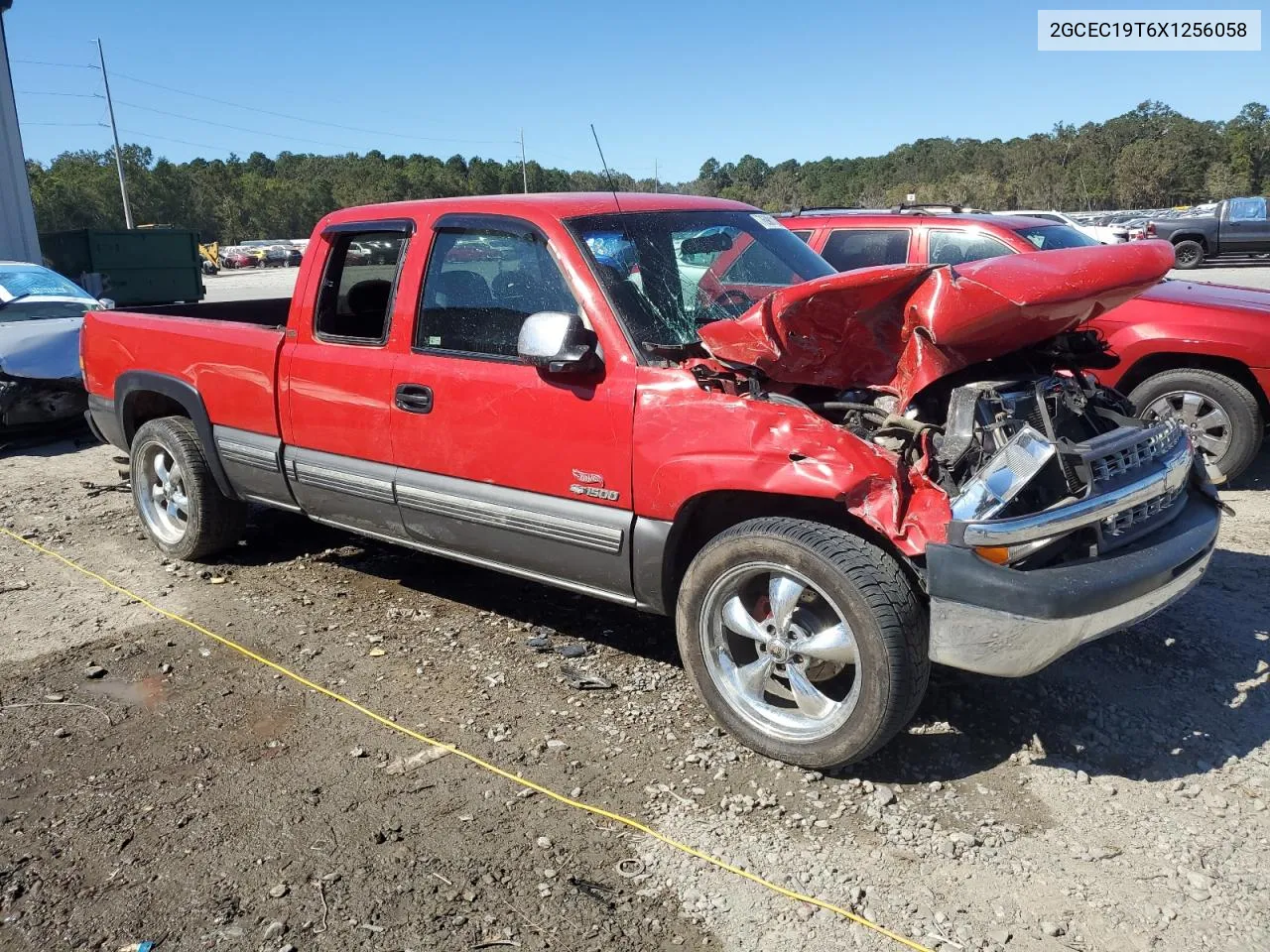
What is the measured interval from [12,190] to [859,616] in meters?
18.7

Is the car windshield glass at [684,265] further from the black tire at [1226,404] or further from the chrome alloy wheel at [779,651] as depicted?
the black tire at [1226,404]

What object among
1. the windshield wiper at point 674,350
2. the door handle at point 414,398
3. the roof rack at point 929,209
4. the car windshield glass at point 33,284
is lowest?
the door handle at point 414,398

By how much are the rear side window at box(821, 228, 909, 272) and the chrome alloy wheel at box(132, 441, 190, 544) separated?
471 cm

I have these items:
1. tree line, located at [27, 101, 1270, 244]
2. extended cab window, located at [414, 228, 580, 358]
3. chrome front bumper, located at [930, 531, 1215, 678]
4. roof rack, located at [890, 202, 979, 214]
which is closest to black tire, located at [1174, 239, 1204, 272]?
tree line, located at [27, 101, 1270, 244]

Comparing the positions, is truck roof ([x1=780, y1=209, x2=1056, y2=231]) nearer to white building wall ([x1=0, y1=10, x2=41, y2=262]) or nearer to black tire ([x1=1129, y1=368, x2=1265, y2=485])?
black tire ([x1=1129, y1=368, x2=1265, y2=485])

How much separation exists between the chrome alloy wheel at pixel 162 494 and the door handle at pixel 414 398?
81.1 inches

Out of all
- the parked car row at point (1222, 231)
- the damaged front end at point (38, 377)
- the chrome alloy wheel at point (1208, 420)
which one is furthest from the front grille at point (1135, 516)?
the parked car row at point (1222, 231)

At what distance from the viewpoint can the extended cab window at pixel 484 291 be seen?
3.98 metres

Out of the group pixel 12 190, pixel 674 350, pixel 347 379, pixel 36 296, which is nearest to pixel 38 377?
pixel 36 296

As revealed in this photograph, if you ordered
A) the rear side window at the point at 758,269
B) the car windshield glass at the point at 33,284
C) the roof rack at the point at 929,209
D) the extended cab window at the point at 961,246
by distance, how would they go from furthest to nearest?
the car windshield glass at the point at 33,284
the roof rack at the point at 929,209
the extended cab window at the point at 961,246
the rear side window at the point at 758,269

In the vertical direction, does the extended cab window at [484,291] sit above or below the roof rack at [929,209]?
below

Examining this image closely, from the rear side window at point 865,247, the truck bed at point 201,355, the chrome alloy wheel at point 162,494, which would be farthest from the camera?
the rear side window at point 865,247

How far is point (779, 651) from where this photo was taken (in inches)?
134

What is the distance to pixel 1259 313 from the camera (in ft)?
20.6
